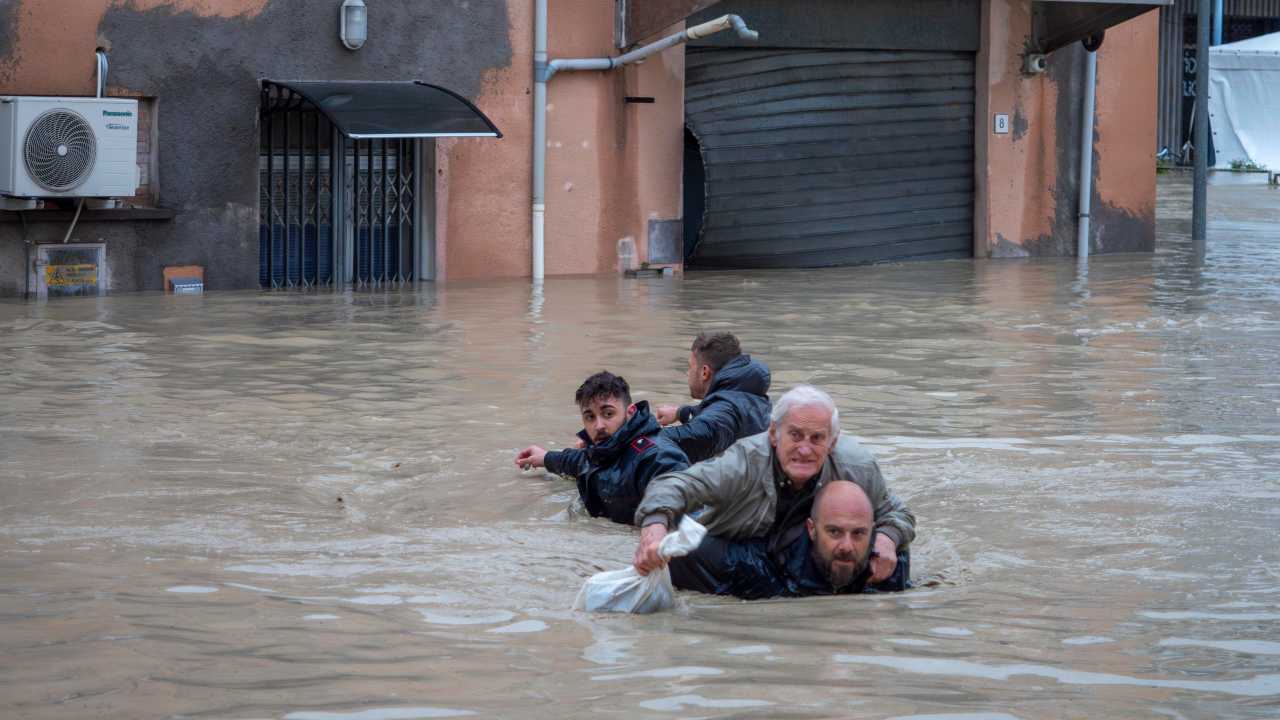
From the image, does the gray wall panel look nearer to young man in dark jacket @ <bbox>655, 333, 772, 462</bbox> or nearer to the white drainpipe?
the white drainpipe

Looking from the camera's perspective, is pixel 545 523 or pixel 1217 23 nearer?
pixel 545 523

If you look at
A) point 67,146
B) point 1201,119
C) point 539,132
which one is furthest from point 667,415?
point 1201,119

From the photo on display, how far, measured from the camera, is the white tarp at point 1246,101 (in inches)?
1364

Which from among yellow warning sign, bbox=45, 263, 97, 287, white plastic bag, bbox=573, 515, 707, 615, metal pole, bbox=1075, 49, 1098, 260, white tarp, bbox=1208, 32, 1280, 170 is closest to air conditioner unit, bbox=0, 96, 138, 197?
yellow warning sign, bbox=45, 263, 97, 287

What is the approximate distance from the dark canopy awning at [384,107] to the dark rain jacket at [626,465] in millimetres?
9011

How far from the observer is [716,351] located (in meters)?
7.84

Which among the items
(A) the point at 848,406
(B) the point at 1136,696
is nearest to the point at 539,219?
(A) the point at 848,406

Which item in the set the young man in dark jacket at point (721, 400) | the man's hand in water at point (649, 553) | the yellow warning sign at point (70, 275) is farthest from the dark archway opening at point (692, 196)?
the man's hand in water at point (649, 553)

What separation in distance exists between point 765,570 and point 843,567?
0.98 feet

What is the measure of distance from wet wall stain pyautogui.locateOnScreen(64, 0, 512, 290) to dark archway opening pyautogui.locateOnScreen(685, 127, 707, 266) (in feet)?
16.3

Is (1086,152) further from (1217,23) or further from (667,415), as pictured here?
(1217,23)

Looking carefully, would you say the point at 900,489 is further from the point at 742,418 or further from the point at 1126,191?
the point at 1126,191

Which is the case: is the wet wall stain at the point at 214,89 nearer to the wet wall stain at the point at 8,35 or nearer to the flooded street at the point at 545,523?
the wet wall stain at the point at 8,35

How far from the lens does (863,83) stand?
841 inches
